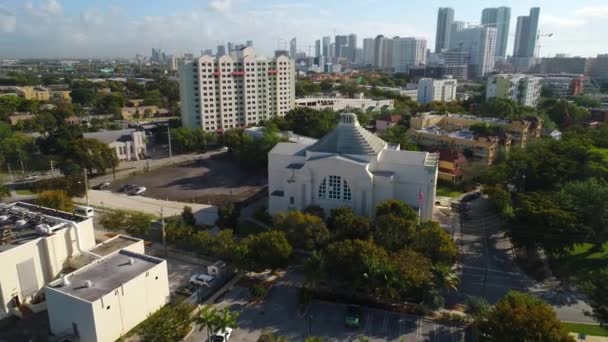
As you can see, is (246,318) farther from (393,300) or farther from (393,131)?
(393,131)

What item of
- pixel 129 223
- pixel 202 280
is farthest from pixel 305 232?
pixel 129 223

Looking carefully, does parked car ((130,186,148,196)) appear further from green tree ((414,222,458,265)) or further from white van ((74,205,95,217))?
green tree ((414,222,458,265))

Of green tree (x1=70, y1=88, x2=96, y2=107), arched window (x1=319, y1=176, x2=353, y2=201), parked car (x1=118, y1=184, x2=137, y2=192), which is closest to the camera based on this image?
arched window (x1=319, y1=176, x2=353, y2=201)

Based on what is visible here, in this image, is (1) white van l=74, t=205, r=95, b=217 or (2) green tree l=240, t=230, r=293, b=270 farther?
(1) white van l=74, t=205, r=95, b=217

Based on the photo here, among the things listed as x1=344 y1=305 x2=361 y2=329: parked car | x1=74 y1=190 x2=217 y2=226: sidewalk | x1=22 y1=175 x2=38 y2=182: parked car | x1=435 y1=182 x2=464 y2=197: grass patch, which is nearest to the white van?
x1=74 y1=190 x2=217 y2=226: sidewalk

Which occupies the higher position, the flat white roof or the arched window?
the arched window

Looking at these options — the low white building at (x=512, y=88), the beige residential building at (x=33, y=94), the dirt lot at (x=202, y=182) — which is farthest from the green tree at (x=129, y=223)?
the beige residential building at (x=33, y=94)
